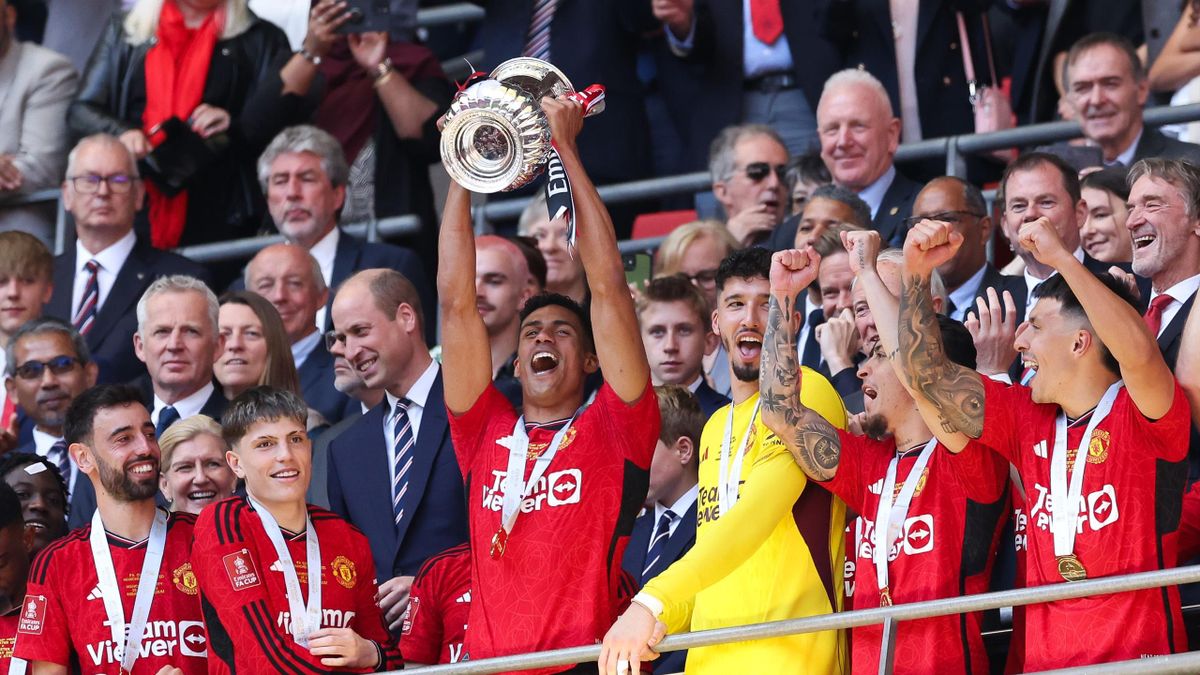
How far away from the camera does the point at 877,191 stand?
8836 mm

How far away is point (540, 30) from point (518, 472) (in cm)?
474

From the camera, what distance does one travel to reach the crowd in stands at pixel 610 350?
5832mm

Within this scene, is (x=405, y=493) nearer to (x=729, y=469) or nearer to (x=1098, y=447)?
(x=729, y=469)

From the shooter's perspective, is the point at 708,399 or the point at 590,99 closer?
the point at 590,99

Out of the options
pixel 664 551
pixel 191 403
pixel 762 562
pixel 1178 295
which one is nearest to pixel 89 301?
pixel 191 403

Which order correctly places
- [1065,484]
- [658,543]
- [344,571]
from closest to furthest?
1. [1065,484]
2. [344,571]
3. [658,543]

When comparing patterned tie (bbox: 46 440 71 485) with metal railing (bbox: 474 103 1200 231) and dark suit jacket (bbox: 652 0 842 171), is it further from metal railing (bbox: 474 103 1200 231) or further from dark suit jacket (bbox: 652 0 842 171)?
dark suit jacket (bbox: 652 0 842 171)

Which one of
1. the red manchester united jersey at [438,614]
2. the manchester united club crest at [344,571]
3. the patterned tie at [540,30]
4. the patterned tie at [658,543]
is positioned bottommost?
the red manchester united jersey at [438,614]

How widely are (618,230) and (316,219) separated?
5.72ft

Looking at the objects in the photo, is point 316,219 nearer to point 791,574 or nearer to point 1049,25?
point 1049,25

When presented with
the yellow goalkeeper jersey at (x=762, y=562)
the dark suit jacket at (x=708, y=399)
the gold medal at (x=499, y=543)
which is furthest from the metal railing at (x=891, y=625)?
the dark suit jacket at (x=708, y=399)

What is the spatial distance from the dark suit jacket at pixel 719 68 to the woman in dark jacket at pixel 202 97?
1.89m

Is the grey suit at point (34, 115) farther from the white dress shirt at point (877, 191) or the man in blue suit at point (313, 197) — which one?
the white dress shirt at point (877, 191)

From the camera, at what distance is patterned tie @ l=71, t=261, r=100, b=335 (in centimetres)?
989
